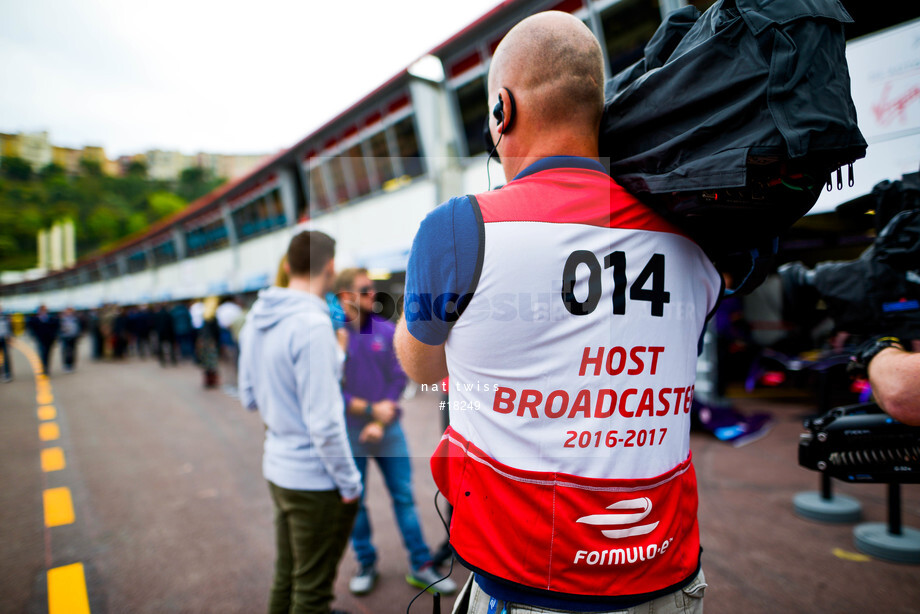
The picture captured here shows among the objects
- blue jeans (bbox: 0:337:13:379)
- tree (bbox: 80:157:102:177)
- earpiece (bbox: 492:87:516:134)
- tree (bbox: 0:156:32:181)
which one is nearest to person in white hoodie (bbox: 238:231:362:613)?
earpiece (bbox: 492:87:516:134)

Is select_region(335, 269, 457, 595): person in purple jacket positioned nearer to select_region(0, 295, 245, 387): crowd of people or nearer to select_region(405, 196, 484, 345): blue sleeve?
select_region(405, 196, 484, 345): blue sleeve

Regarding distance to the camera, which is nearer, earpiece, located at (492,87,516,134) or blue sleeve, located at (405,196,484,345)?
blue sleeve, located at (405,196,484,345)

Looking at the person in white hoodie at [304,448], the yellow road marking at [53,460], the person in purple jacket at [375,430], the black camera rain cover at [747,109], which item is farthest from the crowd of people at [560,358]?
the yellow road marking at [53,460]

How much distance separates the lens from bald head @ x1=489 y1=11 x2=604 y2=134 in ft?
3.50

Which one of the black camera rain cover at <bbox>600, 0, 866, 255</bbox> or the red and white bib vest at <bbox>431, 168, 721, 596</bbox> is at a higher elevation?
the black camera rain cover at <bbox>600, 0, 866, 255</bbox>

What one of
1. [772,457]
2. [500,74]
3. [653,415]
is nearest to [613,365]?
[653,415]

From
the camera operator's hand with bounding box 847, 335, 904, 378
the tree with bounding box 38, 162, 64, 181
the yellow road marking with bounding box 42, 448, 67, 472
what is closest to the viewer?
the camera operator's hand with bounding box 847, 335, 904, 378

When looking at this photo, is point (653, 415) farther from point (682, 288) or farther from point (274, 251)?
point (274, 251)

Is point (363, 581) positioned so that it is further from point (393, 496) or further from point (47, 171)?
point (47, 171)

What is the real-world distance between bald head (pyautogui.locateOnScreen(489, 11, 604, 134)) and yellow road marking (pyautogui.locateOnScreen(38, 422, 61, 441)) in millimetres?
8621

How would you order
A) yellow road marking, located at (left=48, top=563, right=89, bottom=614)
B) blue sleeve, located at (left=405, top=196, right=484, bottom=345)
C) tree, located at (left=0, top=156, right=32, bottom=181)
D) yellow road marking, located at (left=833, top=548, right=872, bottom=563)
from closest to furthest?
blue sleeve, located at (left=405, top=196, right=484, bottom=345) < yellow road marking, located at (left=48, top=563, right=89, bottom=614) < yellow road marking, located at (left=833, top=548, right=872, bottom=563) < tree, located at (left=0, top=156, right=32, bottom=181)

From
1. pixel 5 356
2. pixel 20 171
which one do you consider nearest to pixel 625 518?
pixel 5 356

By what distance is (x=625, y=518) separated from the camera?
98 centimetres

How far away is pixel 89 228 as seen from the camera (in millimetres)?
64812
